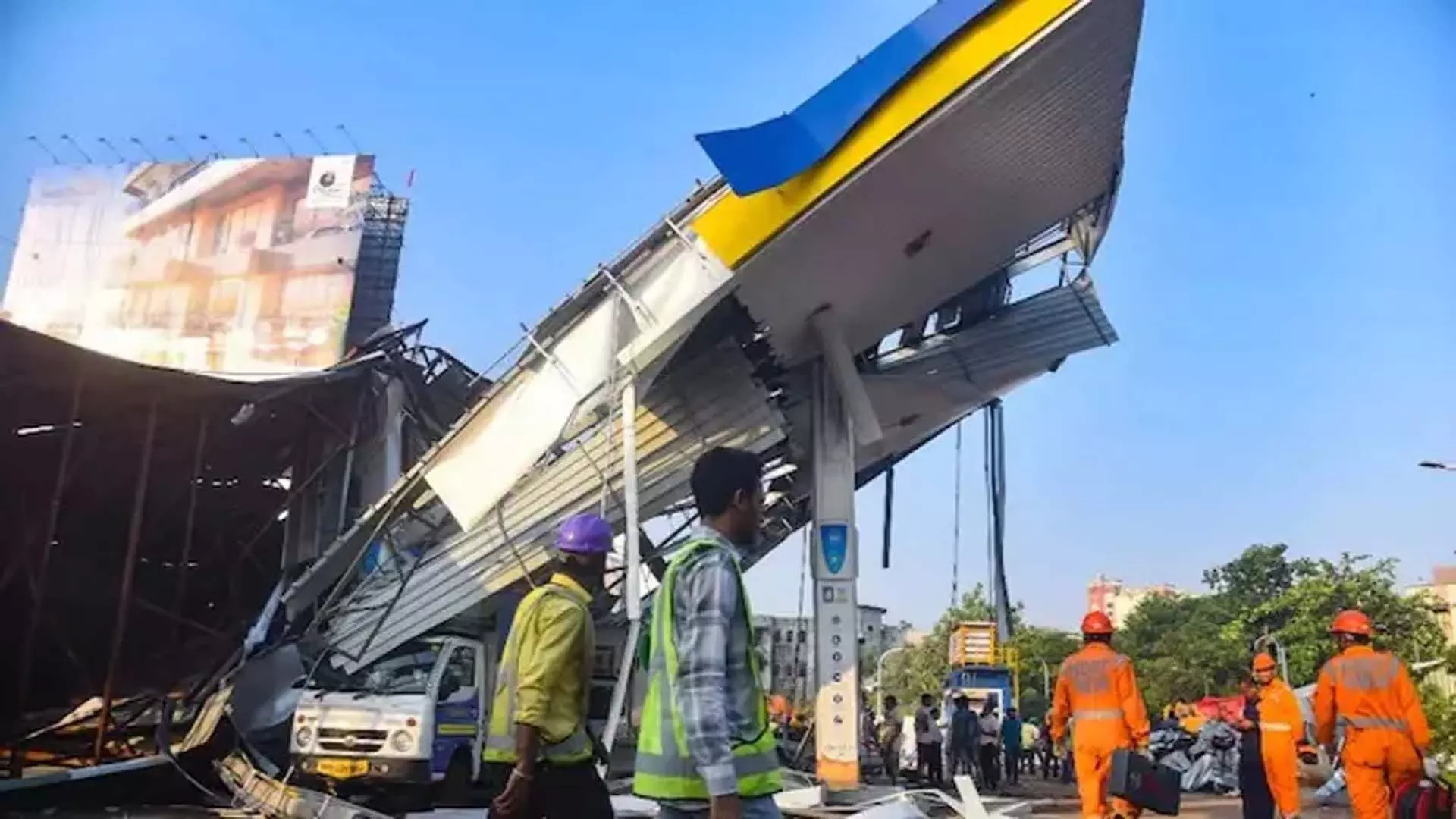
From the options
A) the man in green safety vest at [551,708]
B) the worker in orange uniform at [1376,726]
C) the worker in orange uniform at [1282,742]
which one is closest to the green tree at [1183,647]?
the worker in orange uniform at [1282,742]

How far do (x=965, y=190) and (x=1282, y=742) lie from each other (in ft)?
23.6

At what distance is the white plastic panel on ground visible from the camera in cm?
1327

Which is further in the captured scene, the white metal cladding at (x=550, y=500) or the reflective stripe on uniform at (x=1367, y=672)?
the white metal cladding at (x=550, y=500)

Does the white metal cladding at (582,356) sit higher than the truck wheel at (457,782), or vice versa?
the white metal cladding at (582,356)

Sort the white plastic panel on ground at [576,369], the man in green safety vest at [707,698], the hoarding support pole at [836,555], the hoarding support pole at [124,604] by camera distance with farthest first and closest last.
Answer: the hoarding support pole at [836,555] < the white plastic panel on ground at [576,369] < the hoarding support pole at [124,604] < the man in green safety vest at [707,698]

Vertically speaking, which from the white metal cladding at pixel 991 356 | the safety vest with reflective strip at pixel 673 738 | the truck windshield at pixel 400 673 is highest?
the white metal cladding at pixel 991 356

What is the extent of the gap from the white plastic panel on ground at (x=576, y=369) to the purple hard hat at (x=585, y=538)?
8681mm

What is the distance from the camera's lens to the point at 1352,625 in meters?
6.60

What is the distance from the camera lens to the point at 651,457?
15.5 m

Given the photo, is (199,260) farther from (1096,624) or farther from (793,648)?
(1096,624)

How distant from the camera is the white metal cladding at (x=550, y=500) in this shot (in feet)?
49.6

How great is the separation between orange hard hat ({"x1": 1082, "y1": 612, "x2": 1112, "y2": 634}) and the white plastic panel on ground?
6.72 meters

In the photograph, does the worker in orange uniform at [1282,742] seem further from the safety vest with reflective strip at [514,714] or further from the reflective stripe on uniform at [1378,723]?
the safety vest with reflective strip at [514,714]

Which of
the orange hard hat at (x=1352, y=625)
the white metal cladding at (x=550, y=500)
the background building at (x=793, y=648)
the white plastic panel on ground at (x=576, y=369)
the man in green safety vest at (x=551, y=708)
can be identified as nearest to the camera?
the man in green safety vest at (x=551, y=708)
